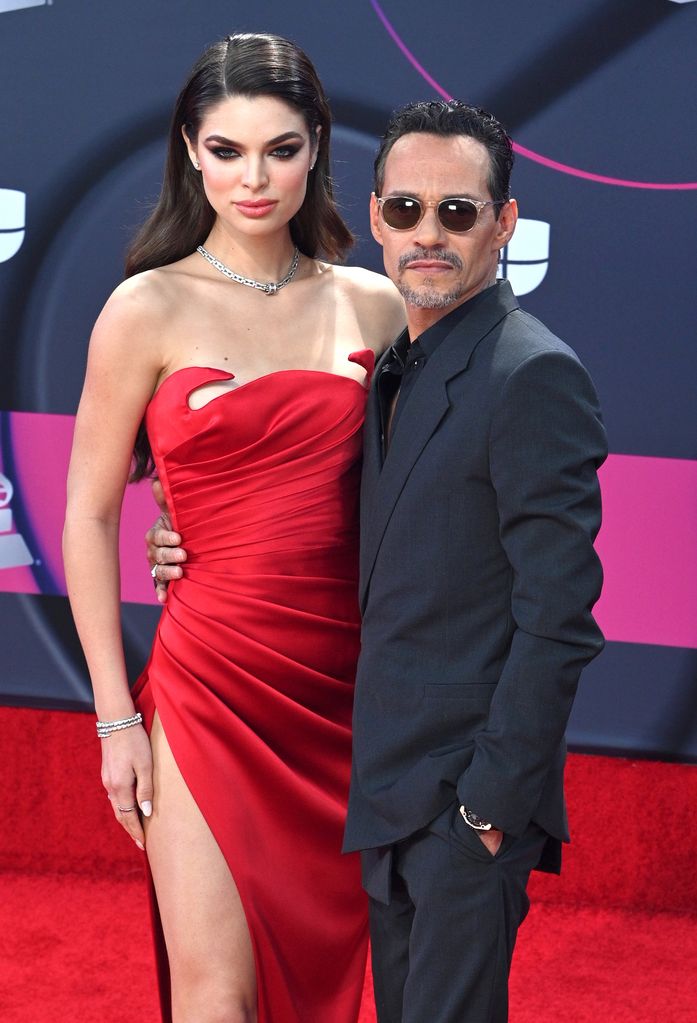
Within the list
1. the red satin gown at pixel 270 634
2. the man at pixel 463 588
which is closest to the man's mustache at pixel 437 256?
the man at pixel 463 588

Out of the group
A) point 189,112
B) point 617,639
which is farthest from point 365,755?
point 617,639

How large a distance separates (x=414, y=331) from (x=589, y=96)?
150cm

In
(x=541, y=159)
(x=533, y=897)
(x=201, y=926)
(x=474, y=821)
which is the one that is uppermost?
(x=541, y=159)

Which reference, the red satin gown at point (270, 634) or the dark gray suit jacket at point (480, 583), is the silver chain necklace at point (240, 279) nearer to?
the red satin gown at point (270, 634)

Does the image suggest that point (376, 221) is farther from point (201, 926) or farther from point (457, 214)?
point (201, 926)

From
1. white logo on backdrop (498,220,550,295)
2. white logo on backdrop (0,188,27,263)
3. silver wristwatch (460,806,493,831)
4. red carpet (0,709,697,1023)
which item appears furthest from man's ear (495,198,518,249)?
white logo on backdrop (0,188,27,263)

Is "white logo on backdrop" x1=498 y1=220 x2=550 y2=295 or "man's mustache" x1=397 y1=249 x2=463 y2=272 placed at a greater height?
"white logo on backdrop" x1=498 y1=220 x2=550 y2=295

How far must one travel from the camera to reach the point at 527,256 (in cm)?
329

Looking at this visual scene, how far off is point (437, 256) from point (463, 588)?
475 mm

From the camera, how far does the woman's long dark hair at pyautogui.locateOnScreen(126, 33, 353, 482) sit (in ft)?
7.26

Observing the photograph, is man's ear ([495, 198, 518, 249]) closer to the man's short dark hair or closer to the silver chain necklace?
the man's short dark hair

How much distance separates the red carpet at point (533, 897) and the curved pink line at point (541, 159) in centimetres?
143

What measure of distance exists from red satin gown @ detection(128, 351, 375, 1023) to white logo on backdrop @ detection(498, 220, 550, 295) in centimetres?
117

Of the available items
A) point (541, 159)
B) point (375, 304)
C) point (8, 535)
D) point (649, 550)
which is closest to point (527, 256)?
point (541, 159)
